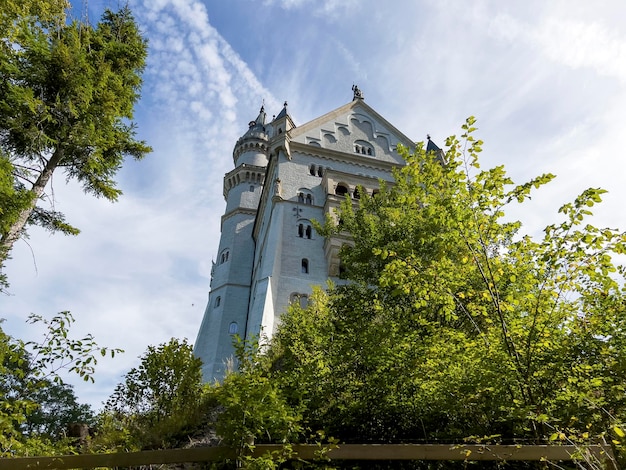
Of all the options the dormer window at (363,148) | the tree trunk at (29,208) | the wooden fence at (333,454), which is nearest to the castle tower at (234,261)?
the dormer window at (363,148)

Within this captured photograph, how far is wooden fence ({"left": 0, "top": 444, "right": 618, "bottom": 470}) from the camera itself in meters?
3.89

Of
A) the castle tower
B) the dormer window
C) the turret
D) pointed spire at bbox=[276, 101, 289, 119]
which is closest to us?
the castle tower

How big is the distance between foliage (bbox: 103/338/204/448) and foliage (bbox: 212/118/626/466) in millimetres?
3026

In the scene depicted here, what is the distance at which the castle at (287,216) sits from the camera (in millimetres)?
22406

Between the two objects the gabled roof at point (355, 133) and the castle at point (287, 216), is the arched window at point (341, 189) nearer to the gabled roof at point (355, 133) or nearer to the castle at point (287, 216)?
the castle at point (287, 216)

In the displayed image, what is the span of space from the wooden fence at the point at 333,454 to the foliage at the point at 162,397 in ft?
13.9

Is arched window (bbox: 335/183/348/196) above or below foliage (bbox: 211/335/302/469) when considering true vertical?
above

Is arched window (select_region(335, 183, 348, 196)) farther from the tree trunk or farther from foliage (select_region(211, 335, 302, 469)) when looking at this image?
foliage (select_region(211, 335, 302, 469))

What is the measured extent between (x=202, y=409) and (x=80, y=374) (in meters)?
5.64

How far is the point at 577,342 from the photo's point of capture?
4.97 meters

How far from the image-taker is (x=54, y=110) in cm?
964

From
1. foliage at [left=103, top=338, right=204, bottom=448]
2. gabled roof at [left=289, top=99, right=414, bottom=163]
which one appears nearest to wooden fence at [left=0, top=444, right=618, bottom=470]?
foliage at [left=103, top=338, right=204, bottom=448]

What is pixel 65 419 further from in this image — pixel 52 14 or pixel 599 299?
pixel 599 299

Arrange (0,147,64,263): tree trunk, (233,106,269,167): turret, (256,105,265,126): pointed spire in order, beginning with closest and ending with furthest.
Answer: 1. (0,147,64,263): tree trunk
2. (233,106,269,167): turret
3. (256,105,265,126): pointed spire
